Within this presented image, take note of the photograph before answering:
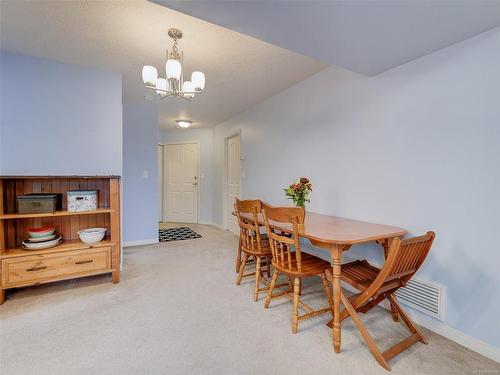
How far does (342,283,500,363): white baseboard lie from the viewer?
146 cm

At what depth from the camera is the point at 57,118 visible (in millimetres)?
2523

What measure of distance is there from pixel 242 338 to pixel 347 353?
2.25 ft

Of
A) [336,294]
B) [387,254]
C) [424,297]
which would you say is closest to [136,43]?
[336,294]

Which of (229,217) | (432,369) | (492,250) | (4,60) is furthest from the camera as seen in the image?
(229,217)

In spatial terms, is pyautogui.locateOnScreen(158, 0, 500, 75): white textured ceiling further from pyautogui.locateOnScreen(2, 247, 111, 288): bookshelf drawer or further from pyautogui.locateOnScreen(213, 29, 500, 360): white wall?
pyautogui.locateOnScreen(2, 247, 111, 288): bookshelf drawer

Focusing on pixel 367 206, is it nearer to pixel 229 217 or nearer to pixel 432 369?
pixel 432 369

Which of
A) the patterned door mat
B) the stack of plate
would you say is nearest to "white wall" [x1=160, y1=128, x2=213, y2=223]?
the patterned door mat

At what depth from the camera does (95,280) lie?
2.53 metres

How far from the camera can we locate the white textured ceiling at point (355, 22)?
4.13 ft

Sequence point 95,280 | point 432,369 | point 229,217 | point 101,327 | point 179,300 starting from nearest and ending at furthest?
point 432,369 < point 101,327 < point 179,300 < point 95,280 < point 229,217

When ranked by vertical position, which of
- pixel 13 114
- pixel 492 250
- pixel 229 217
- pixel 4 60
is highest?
pixel 4 60

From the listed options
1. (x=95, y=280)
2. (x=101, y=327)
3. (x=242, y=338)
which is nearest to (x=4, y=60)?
(x=95, y=280)

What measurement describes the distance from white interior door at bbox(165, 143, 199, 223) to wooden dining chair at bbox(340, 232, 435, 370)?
4669 mm

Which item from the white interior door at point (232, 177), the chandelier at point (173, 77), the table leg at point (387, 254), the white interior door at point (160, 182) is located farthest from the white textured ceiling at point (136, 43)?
the white interior door at point (160, 182)
